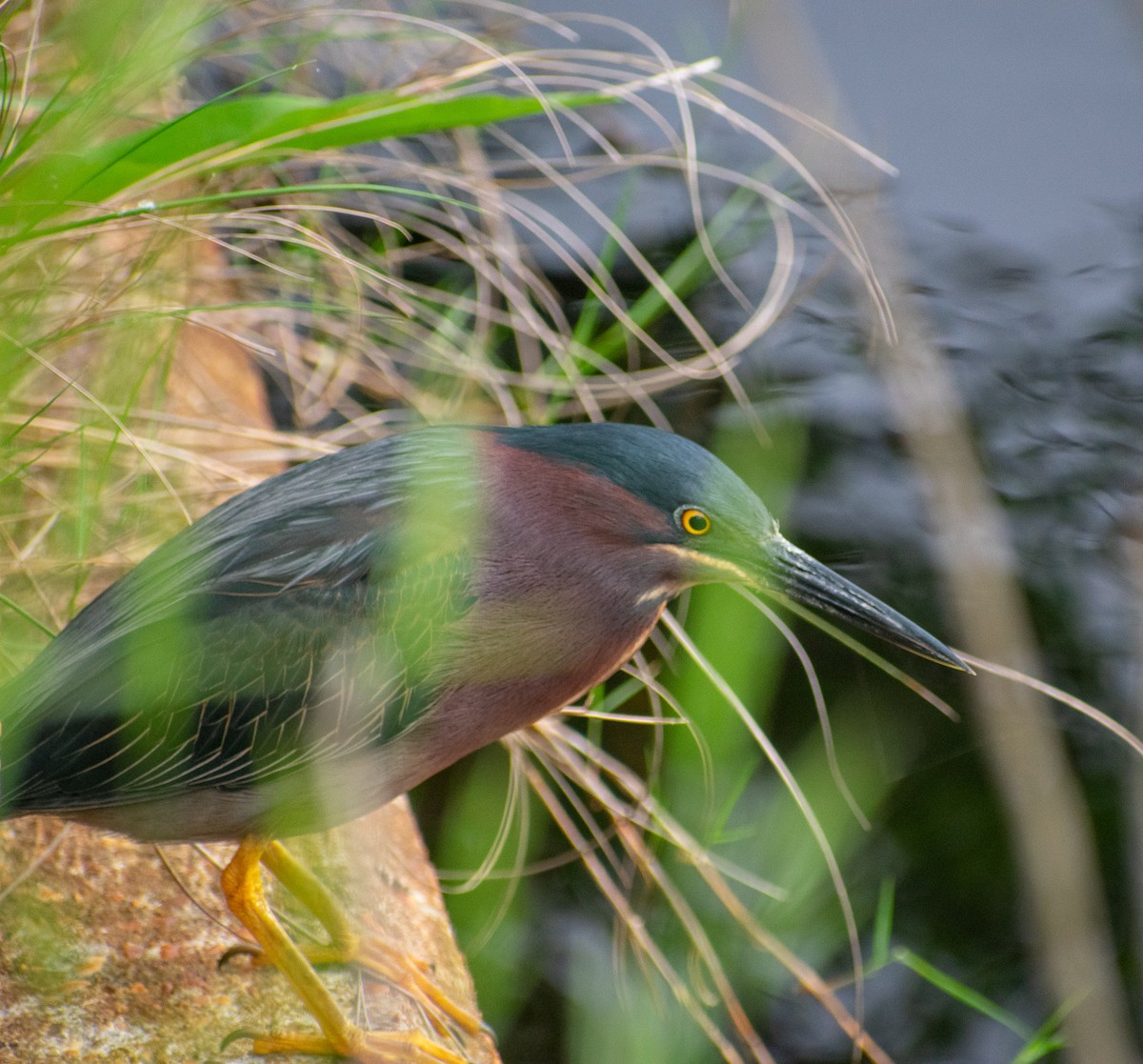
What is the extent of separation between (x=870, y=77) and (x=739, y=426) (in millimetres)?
1659

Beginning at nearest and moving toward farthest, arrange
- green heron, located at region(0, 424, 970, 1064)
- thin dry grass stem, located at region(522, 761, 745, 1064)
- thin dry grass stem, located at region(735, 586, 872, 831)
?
green heron, located at region(0, 424, 970, 1064)
thin dry grass stem, located at region(735, 586, 872, 831)
thin dry grass stem, located at region(522, 761, 745, 1064)

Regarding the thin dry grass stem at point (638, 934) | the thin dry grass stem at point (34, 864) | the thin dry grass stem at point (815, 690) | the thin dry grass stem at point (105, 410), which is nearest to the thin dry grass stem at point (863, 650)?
the thin dry grass stem at point (815, 690)

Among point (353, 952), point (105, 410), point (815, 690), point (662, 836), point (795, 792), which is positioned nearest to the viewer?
point (105, 410)

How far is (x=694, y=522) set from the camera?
2215 millimetres

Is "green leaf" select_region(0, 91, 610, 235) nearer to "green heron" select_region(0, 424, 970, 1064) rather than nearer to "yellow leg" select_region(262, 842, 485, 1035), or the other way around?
"green heron" select_region(0, 424, 970, 1064)

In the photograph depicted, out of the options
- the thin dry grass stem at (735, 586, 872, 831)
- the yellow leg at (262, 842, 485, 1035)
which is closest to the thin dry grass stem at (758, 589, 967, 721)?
the thin dry grass stem at (735, 586, 872, 831)

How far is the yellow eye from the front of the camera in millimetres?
2205

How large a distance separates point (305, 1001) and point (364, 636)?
0.67 m

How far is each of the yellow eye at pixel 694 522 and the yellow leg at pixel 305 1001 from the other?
3.04ft

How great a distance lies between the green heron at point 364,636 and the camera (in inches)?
84.4

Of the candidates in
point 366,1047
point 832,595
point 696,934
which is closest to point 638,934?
point 696,934

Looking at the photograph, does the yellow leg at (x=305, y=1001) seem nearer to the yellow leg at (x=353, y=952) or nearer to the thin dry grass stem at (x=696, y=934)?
the yellow leg at (x=353, y=952)

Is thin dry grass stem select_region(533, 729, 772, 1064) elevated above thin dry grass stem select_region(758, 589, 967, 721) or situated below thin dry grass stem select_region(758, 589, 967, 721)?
below

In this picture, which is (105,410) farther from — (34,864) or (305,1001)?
(305,1001)
